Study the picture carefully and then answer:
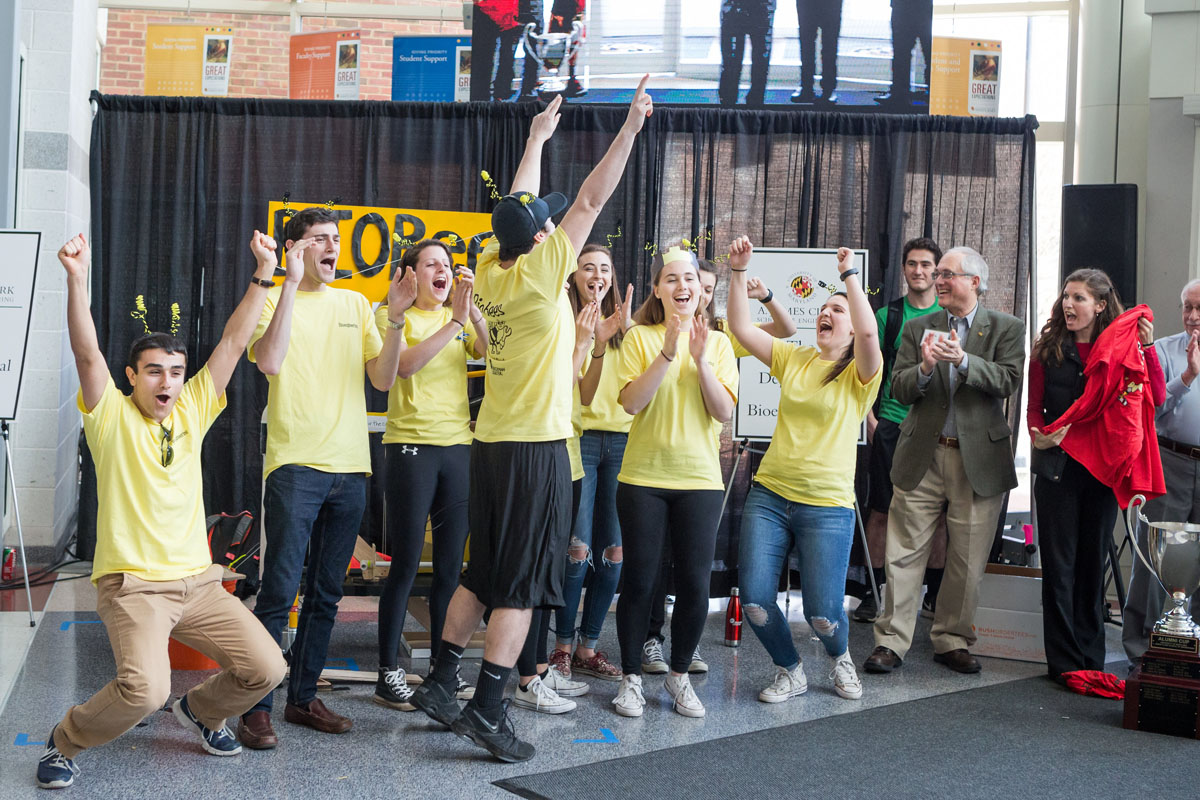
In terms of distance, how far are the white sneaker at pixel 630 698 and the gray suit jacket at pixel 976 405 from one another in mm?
1407

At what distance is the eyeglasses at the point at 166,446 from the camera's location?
2969 millimetres

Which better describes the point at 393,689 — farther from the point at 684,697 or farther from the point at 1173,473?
the point at 1173,473

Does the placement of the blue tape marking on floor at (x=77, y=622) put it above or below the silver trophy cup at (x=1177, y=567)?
below

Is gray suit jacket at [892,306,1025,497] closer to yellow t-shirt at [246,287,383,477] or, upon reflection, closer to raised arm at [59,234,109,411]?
yellow t-shirt at [246,287,383,477]

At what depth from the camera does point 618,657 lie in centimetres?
438

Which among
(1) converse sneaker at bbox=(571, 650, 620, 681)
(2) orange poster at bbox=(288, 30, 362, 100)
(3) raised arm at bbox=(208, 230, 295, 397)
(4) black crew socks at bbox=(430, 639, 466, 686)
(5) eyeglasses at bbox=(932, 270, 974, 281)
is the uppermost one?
(2) orange poster at bbox=(288, 30, 362, 100)

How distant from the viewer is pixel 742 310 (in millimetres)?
3754

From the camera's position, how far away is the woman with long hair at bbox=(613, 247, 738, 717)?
138 inches

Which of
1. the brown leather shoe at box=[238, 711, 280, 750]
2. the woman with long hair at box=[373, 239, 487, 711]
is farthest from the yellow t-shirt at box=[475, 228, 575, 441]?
the brown leather shoe at box=[238, 711, 280, 750]

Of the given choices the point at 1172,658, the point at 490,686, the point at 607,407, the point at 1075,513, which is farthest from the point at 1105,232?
the point at 490,686

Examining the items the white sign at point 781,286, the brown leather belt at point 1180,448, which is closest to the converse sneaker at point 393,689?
the white sign at point 781,286

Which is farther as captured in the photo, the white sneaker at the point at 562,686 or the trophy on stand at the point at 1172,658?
the white sneaker at the point at 562,686

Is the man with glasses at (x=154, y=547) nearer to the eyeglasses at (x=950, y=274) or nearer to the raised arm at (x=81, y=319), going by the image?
the raised arm at (x=81, y=319)

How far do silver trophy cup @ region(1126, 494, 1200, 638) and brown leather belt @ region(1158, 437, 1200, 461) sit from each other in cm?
55
